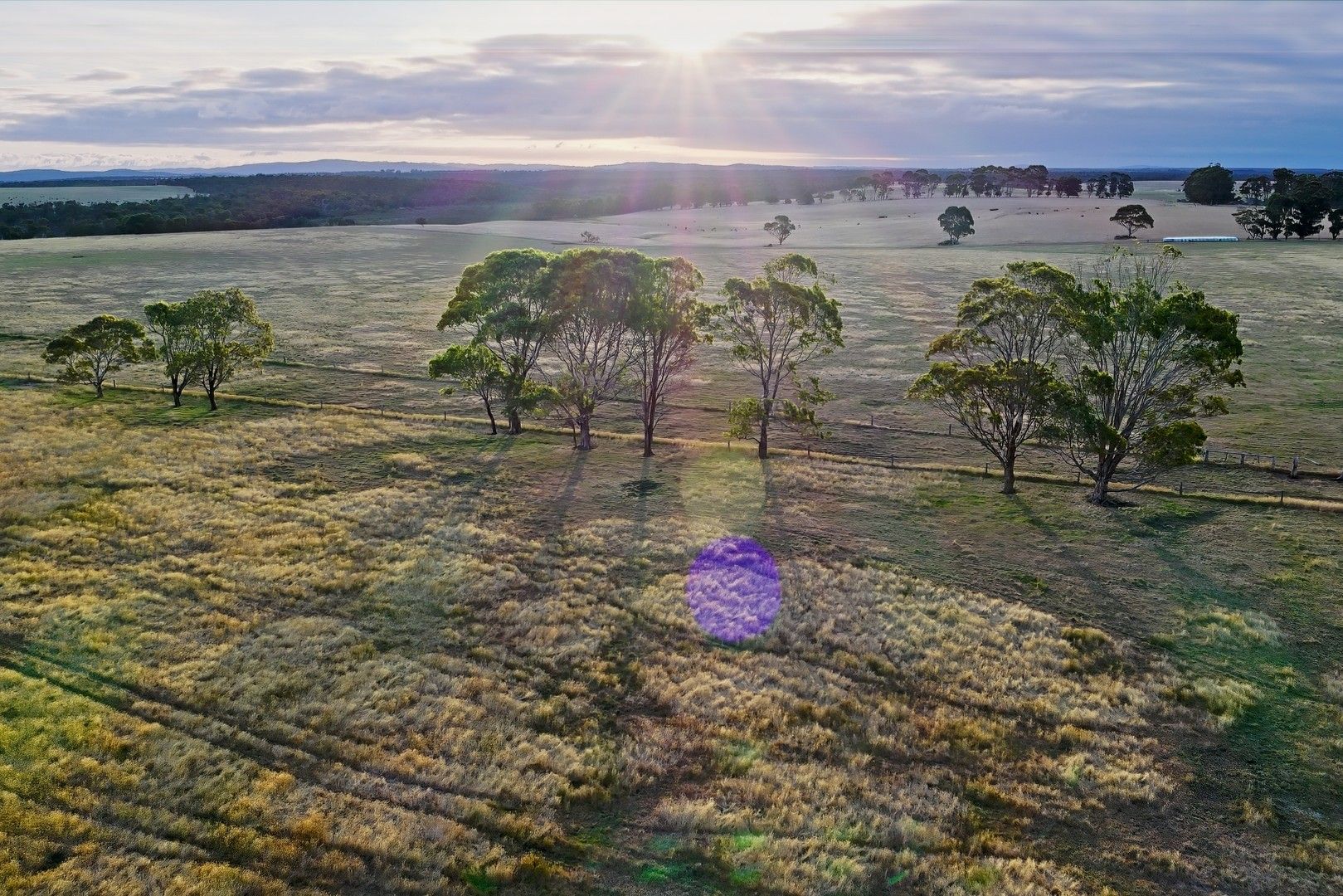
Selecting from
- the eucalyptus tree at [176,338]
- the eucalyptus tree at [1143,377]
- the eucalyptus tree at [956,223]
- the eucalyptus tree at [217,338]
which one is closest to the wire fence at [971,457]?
the eucalyptus tree at [217,338]

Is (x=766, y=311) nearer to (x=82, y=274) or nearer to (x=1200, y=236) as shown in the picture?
(x=82, y=274)

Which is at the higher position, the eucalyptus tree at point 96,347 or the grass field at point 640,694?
the eucalyptus tree at point 96,347

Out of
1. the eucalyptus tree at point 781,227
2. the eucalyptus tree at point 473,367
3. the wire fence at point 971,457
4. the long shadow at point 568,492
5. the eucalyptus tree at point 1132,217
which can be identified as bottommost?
the long shadow at point 568,492

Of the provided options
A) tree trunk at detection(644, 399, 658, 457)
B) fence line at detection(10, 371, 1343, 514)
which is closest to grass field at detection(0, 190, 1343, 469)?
fence line at detection(10, 371, 1343, 514)

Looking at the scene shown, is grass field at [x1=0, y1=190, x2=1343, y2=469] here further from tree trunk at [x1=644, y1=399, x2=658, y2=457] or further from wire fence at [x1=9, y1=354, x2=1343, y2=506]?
tree trunk at [x1=644, y1=399, x2=658, y2=457]

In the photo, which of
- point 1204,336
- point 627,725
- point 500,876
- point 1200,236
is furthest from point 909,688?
point 1200,236

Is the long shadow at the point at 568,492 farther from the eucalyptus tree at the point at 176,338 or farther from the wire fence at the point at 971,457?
the eucalyptus tree at the point at 176,338
